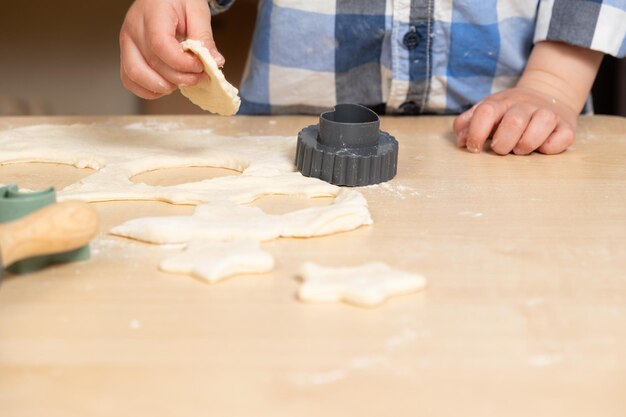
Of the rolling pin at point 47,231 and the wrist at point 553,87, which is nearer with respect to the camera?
the rolling pin at point 47,231

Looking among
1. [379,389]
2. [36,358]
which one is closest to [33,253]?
[36,358]

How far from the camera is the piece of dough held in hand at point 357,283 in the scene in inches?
19.7

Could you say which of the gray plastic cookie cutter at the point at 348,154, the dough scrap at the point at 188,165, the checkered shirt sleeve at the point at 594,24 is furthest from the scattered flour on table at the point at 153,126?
the checkered shirt sleeve at the point at 594,24

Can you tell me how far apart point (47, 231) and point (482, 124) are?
50 cm

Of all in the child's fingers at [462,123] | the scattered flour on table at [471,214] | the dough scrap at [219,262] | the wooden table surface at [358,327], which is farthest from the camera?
the child's fingers at [462,123]

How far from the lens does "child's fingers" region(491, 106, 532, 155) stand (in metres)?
0.83

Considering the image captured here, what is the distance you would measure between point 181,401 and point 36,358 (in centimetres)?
9

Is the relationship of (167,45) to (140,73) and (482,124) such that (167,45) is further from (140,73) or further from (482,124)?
(482,124)

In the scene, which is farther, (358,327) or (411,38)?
(411,38)

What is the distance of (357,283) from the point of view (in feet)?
1.69

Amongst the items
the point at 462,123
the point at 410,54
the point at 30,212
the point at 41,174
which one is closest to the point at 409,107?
the point at 410,54

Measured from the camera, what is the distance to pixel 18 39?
1.88m

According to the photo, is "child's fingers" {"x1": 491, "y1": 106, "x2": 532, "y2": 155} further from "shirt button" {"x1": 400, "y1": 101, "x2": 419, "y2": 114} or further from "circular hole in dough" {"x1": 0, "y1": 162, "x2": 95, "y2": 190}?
"circular hole in dough" {"x1": 0, "y1": 162, "x2": 95, "y2": 190}

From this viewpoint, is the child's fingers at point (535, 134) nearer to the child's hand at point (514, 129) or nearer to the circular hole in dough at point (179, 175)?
the child's hand at point (514, 129)
